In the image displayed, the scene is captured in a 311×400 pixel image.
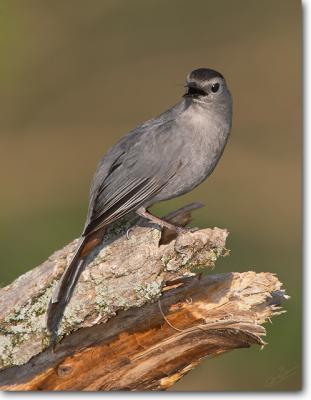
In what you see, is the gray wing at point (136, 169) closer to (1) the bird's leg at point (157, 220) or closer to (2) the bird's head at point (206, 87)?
(1) the bird's leg at point (157, 220)

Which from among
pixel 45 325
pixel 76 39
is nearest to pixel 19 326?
pixel 45 325

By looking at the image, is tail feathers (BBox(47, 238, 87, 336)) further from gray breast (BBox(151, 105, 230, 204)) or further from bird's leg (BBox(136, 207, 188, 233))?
gray breast (BBox(151, 105, 230, 204))

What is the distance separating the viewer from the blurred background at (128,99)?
4.75 meters

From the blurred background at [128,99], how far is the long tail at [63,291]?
2.43ft

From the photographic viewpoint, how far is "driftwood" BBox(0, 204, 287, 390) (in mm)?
3986

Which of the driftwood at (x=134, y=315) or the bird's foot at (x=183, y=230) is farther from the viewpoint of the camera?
the bird's foot at (x=183, y=230)

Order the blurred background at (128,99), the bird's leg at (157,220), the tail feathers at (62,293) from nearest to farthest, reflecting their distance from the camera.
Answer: the tail feathers at (62,293) → the bird's leg at (157,220) → the blurred background at (128,99)

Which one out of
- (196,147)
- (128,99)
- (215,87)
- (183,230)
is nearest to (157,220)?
(183,230)

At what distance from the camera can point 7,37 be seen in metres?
4.84

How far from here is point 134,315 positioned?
13.5ft

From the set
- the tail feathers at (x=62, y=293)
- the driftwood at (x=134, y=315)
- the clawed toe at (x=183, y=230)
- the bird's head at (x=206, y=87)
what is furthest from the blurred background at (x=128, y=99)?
the tail feathers at (x=62, y=293)

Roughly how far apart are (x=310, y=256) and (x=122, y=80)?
161 cm

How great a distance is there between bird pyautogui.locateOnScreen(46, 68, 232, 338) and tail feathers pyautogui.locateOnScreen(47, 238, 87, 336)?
0.07 m

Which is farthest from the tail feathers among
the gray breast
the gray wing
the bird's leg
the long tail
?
the gray breast
